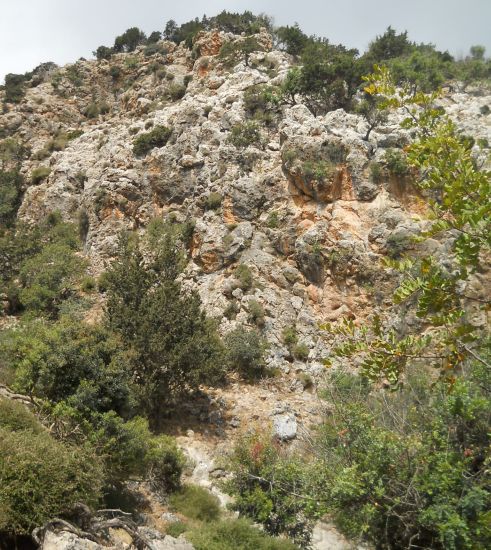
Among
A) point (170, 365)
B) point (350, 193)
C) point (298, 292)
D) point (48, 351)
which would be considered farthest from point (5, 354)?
point (350, 193)

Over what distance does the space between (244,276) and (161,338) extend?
601 centimetres

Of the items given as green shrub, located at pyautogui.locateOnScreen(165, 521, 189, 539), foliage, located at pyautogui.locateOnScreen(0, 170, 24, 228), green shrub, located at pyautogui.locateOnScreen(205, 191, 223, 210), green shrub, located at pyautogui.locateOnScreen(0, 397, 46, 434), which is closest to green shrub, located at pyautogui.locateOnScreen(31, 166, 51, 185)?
foliage, located at pyautogui.locateOnScreen(0, 170, 24, 228)

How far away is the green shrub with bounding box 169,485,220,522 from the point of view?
10047 millimetres

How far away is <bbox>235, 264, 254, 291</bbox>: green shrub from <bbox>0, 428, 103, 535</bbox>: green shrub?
11037 millimetres

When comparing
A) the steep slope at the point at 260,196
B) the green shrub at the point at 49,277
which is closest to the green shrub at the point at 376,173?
the steep slope at the point at 260,196

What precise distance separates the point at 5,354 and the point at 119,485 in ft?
16.4

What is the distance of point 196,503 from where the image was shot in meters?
10.4

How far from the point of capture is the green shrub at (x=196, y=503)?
33.0ft

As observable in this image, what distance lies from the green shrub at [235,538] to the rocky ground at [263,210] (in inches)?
79.7

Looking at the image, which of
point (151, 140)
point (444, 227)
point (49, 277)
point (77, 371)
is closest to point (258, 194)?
point (151, 140)

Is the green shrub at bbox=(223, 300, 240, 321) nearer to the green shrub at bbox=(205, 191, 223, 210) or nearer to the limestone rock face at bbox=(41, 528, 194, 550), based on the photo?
the green shrub at bbox=(205, 191, 223, 210)

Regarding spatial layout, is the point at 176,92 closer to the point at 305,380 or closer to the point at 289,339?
the point at 289,339

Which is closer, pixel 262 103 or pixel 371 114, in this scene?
pixel 371 114

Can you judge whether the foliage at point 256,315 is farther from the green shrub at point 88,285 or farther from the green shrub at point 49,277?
the green shrub at point 49,277
